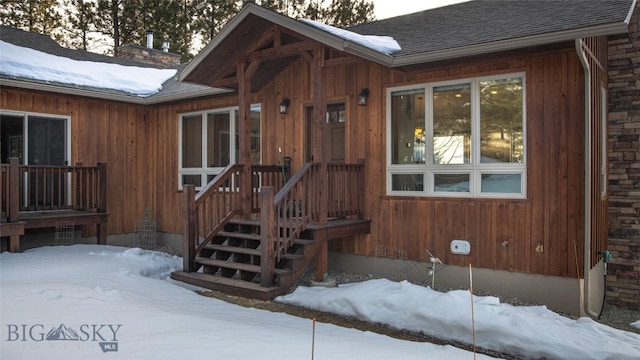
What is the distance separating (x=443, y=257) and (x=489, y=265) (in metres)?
0.64

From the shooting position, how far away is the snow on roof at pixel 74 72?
8914 mm

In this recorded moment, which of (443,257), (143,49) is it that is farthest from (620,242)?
(143,49)

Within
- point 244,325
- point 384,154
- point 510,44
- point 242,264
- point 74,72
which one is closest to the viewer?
point 244,325

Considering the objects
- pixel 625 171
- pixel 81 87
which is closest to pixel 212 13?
pixel 81 87

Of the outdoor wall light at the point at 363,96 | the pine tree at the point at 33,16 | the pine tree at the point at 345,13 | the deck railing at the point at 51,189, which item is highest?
the pine tree at the point at 345,13

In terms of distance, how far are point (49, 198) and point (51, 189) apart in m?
0.82

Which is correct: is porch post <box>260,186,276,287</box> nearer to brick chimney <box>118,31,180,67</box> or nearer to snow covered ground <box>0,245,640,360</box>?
snow covered ground <box>0,245,640,360</box>

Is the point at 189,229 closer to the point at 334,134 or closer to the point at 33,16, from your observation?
the point at 334,134

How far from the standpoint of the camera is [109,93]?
380 inches

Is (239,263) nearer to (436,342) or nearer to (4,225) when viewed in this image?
(436,342)

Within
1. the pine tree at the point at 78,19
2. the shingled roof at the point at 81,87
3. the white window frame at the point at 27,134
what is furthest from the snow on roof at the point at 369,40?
the pine tree at the point at 78,19

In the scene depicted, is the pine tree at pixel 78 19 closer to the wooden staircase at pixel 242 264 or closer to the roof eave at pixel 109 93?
the roof eave at pixel 109 93

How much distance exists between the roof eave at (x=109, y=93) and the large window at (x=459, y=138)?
10.8 ft

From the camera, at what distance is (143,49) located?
1463cm
